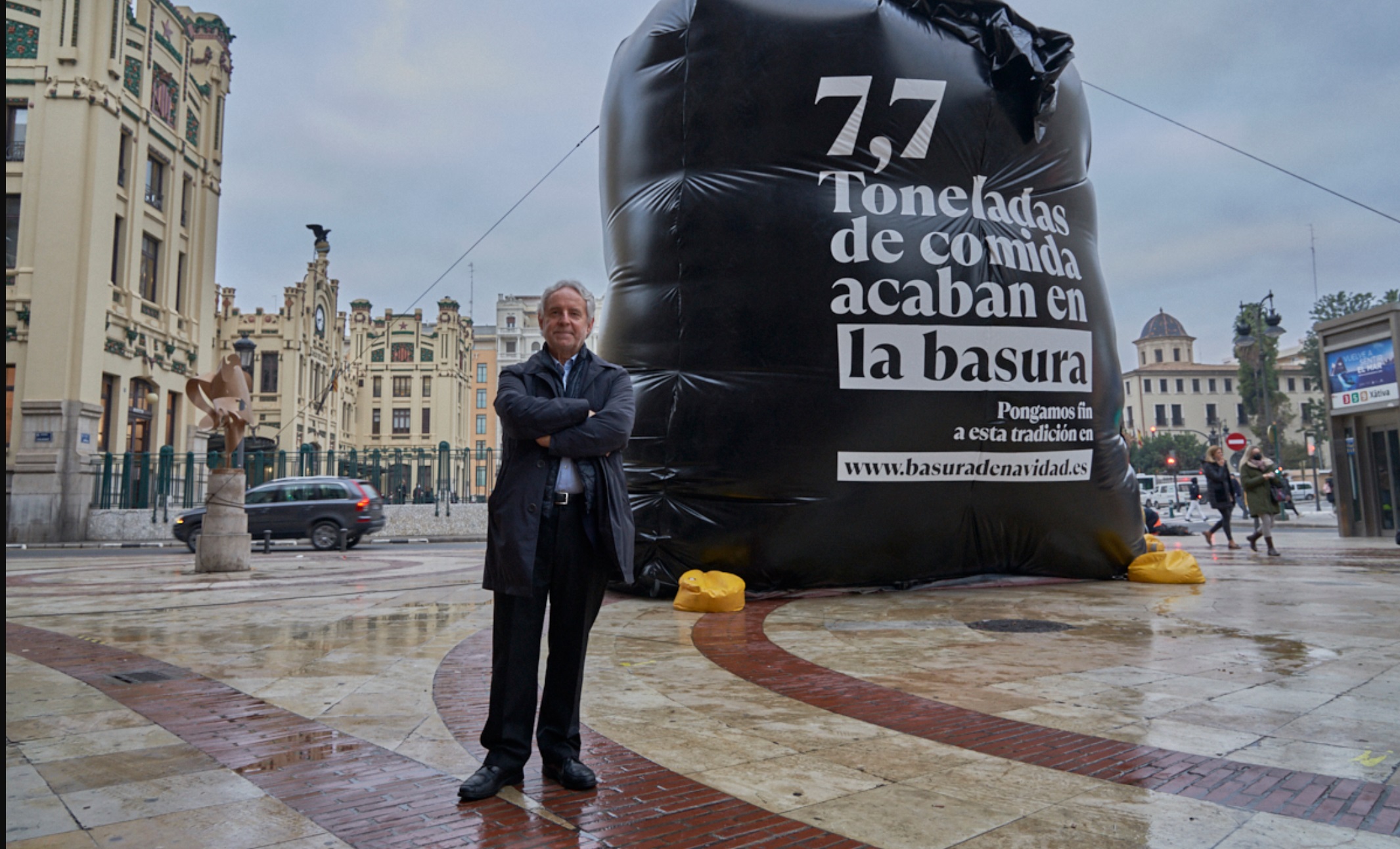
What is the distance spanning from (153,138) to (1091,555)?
1157 inches

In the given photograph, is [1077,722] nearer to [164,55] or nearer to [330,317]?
[164,55]

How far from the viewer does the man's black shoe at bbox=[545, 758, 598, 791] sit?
3000 millimetres

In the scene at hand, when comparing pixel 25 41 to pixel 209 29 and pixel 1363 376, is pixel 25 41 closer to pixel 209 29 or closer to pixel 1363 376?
pixel 209 29

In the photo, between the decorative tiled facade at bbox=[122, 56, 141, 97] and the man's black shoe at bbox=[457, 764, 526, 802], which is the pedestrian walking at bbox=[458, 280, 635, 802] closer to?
the man's black shoe at bbox=[457, 764, 526, 802]

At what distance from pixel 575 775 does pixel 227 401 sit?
11.0 meters

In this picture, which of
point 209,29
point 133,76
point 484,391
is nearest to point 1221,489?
point 133,76

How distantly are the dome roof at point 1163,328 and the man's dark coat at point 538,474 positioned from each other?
4397 inches

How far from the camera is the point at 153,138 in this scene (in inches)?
1070

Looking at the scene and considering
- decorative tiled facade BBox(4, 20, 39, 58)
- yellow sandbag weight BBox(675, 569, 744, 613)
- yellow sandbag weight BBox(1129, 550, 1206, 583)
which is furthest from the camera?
decorative tiled facade BBox(4, 20, 39, 58)

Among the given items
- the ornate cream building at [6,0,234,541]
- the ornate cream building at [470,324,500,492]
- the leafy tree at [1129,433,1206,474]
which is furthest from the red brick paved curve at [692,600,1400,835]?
the leafy tree at [1129,433,1206,474]

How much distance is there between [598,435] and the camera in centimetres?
314

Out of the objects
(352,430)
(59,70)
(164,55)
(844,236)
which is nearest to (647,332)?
(844,236)

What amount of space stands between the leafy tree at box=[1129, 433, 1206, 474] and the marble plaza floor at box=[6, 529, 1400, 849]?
8451cm

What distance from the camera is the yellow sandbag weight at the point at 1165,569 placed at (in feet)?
29.2
